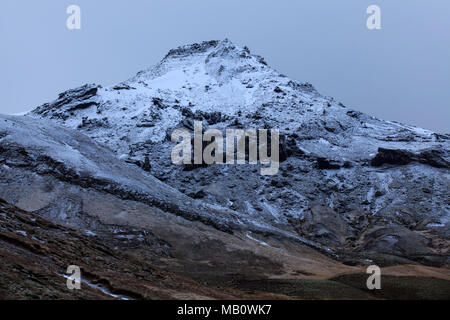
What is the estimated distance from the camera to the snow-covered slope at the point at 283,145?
2517 inches

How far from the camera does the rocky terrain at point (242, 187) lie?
35875 mm

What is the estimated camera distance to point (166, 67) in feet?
475

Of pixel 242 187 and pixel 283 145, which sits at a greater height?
pixel 283 145

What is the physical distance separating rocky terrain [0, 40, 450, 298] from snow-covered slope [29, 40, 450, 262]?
1.20ft

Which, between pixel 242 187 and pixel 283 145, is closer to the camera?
pixel 242 187

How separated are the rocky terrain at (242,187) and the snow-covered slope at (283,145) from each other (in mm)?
366

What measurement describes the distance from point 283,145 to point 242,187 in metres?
18.8

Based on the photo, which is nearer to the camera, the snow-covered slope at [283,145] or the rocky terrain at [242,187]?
the rocky terrain at [242,187]

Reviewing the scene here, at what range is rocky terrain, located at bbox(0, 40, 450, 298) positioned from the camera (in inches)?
1412

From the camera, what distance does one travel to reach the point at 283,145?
8250 cm

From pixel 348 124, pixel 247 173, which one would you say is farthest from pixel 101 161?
A: pixel 348 124

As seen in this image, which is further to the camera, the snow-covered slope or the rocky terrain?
the snow-covered slope
